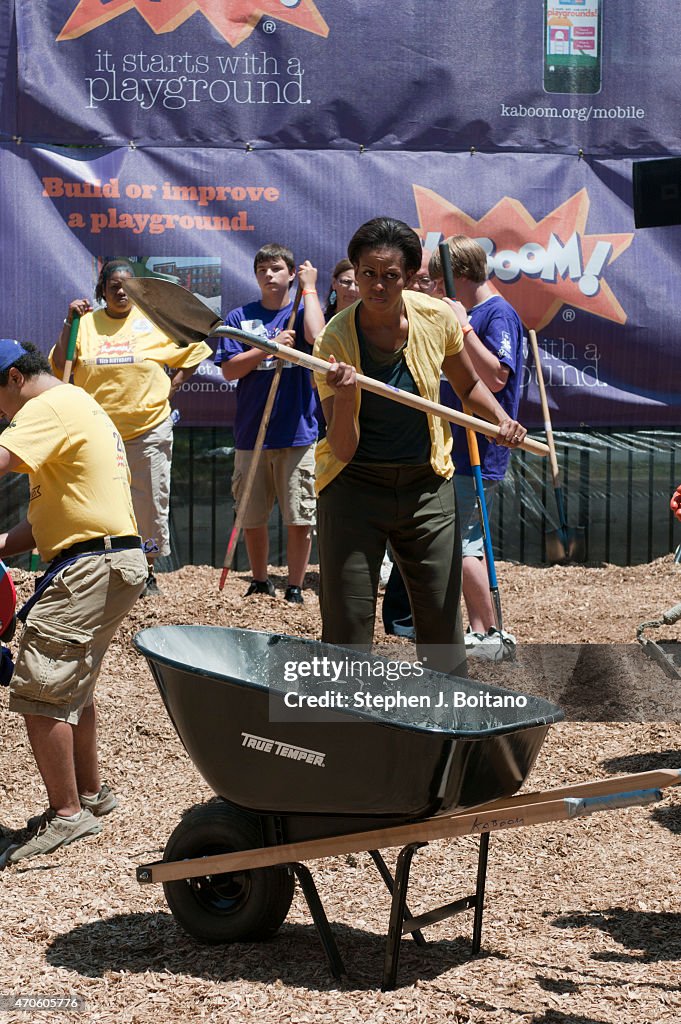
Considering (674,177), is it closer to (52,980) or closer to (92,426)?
(92,426)

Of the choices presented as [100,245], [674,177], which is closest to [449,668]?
[674,177]

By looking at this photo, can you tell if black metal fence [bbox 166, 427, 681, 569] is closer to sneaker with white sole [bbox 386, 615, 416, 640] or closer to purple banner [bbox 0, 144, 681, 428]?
purple banner [bbox 0, 144, 681, 428]

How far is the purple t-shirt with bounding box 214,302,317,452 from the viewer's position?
7.51 metres

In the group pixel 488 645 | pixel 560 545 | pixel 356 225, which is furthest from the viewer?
pixel 356 225

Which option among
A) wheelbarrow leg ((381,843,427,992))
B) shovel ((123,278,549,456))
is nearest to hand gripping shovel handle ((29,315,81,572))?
shovel ((123,278,549,456))

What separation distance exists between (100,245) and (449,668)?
16.3ft

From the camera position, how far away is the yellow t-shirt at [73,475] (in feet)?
14.1

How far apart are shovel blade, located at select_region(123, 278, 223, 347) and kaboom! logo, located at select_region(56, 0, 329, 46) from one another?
454cm

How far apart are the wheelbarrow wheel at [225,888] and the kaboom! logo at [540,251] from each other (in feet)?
18.9

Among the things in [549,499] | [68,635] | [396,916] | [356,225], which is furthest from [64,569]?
[549,499]

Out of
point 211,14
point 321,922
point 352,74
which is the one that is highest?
point 211,14

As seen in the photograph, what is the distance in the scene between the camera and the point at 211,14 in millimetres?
8336

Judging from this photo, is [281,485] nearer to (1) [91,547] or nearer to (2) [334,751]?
(1) [91,547]

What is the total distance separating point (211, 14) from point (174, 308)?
466cm
